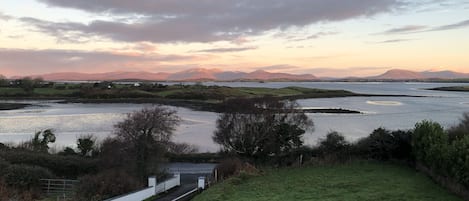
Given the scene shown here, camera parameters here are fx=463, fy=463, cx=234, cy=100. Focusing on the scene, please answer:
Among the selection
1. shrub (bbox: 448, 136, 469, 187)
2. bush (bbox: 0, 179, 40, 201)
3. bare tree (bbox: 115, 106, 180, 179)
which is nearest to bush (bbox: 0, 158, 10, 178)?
bush (bbox: 0, 179, 40, 201)

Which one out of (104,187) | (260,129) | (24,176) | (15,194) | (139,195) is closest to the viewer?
(139,195)

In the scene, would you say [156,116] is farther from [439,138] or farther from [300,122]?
[439,138]

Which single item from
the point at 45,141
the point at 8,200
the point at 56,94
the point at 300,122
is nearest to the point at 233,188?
the point at 8,200

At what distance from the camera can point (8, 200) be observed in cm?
1753

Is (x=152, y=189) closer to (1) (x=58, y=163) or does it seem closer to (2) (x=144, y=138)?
(2) (x=144, y=138)

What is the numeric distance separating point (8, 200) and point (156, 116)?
8352 millimetres

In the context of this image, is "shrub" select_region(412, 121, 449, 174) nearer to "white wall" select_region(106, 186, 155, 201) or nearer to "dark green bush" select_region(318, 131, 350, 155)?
"dark green bush" select_region(318, 131, 350, 155)

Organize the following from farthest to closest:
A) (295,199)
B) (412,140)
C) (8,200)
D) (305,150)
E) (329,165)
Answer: (305,150) < (329,165) < (412,140) < (8,200) < (295,199)

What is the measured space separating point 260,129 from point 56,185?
40.7 feet

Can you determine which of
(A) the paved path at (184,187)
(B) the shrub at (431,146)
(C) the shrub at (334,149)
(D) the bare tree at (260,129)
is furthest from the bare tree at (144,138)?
(B) the shrub at (431,146)

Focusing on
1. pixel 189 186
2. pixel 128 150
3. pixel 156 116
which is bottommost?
pixel 189 186

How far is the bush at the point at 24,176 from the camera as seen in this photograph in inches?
860

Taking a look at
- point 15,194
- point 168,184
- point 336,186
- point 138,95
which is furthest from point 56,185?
point 138,95

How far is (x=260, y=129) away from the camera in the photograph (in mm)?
29109
